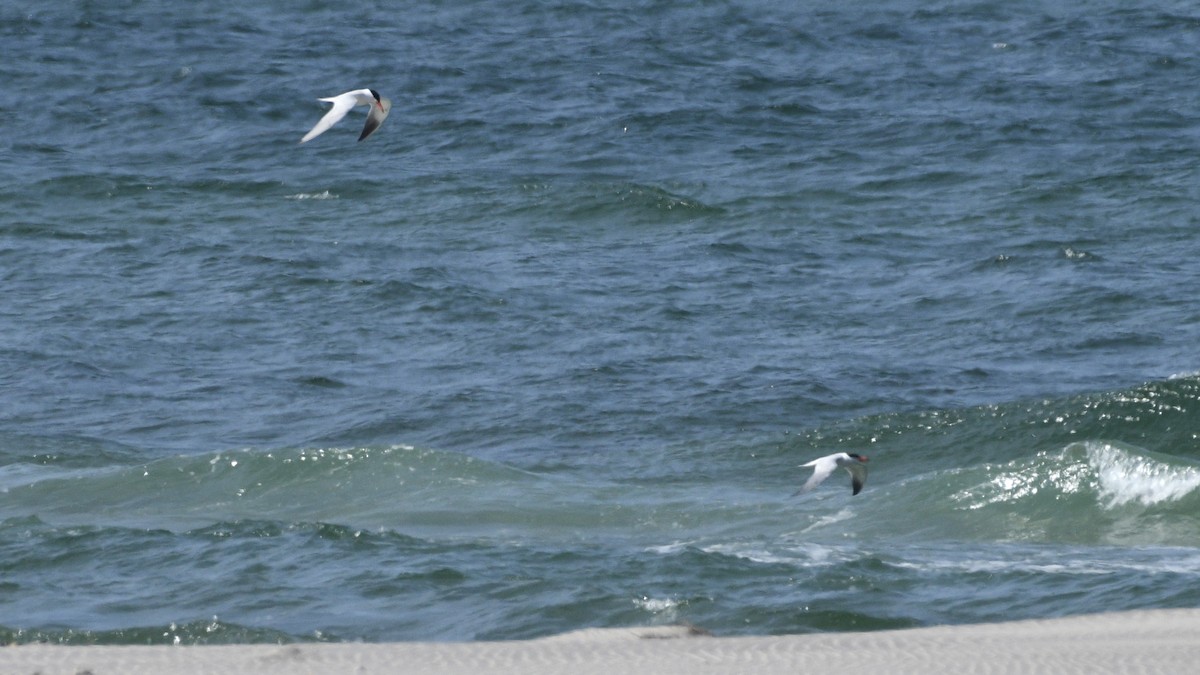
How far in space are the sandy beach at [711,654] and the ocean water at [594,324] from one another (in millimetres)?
368

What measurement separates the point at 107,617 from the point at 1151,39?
21227 millimetres

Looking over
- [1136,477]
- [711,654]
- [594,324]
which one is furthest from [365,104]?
[594,324]

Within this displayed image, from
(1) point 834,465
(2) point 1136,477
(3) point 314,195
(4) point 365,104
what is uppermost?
(4) point 365,104

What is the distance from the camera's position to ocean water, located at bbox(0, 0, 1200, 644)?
340 inches

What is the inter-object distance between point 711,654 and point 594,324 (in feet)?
26.4

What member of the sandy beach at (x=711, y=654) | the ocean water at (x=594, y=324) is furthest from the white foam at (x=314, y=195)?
the sandy beach at (x=711, y=654)

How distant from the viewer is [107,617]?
797cm

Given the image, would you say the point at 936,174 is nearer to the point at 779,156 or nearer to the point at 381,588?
the point at 779,156

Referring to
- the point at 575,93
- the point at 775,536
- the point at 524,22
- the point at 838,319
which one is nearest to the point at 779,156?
the point at 575,93

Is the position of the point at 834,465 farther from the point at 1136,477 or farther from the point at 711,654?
the point at 711,654

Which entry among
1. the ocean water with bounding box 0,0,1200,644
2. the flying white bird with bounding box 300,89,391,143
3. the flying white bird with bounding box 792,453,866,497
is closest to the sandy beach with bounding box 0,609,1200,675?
the ocean water with bounding box 0,0,1200,644

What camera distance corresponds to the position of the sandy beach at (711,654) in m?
6.77

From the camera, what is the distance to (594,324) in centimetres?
1498

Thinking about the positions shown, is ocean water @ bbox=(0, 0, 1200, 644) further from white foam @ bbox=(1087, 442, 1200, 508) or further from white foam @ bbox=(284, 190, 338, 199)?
white foam @ bbox=(284, 190, 338, 199)
